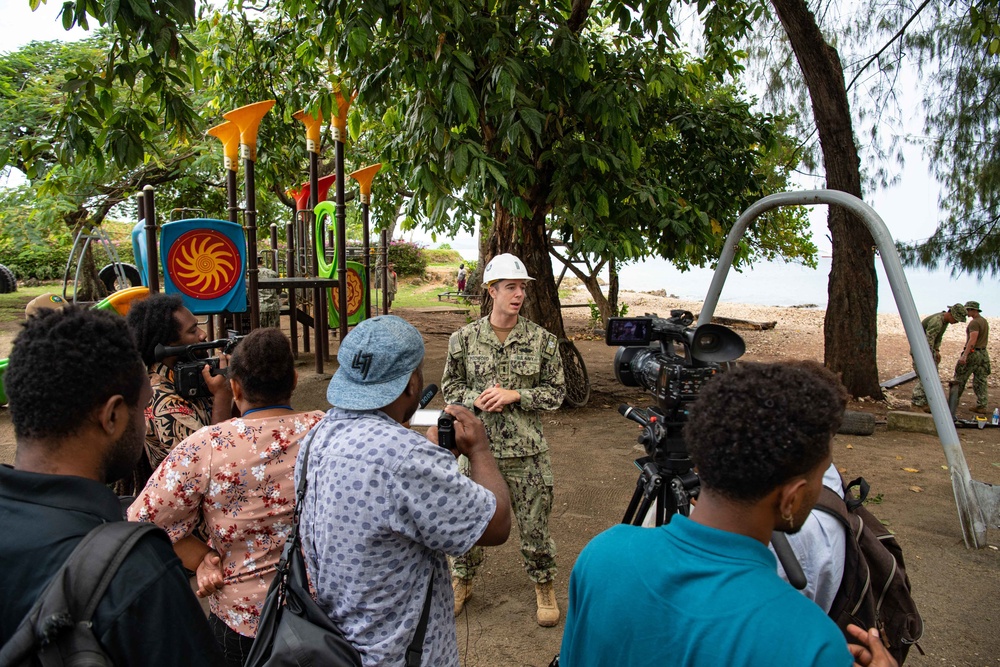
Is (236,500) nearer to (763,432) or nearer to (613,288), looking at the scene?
(763,432)

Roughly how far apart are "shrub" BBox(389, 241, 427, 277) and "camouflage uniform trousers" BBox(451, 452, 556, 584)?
23.7 metres

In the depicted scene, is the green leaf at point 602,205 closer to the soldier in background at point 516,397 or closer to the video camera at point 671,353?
the soldier in background at point 516,397

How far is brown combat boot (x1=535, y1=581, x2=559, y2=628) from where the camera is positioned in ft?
10.9

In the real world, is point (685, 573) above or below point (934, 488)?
above

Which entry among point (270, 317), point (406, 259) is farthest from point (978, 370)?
point (406, 259)

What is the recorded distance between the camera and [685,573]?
116 cm

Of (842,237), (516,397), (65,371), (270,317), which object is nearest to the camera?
(65,371)

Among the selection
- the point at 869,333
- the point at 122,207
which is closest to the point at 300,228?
the point at 122,207

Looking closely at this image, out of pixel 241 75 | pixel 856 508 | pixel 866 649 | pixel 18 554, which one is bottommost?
pixel 866 649

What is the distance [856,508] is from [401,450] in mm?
1110

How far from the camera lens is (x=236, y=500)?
186cm

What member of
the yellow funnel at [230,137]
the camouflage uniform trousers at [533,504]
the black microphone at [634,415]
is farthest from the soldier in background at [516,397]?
the yellow funnel at [230,137]

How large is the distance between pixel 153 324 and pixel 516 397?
1.50 m

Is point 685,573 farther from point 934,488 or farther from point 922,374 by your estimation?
point 934,488
